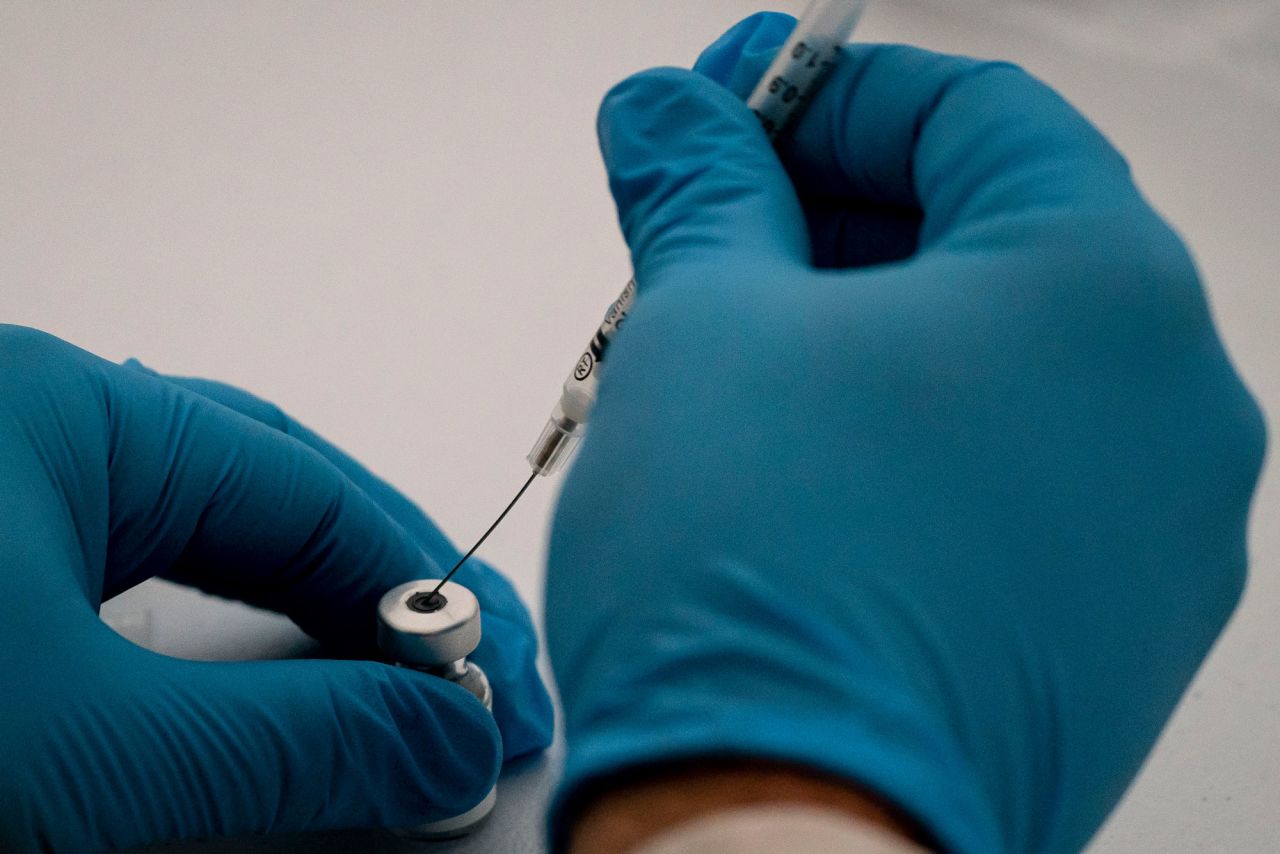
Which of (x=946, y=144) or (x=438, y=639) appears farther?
(x=438, y=639)

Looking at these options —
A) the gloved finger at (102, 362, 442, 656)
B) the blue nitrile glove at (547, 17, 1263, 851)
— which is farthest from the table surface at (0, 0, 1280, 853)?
the blue nitrile glove at (547, 17, 1263, 851)

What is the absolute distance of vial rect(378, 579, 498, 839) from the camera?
2.81 ft

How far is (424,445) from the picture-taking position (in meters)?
1.29

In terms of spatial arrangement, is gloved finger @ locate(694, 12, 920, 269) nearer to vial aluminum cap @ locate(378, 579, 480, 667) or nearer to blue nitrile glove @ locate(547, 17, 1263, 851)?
blue nitrile glove @ locate(547, 17, 1263, 851)

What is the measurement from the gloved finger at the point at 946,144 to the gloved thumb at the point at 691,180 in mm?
42

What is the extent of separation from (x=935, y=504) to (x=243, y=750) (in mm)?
494

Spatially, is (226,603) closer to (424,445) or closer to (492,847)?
(424,445)

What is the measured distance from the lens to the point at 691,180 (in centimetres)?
64

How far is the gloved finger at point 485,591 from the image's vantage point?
0.95 m

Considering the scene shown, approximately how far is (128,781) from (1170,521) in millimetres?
608

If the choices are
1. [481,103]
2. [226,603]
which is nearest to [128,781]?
[226,603]

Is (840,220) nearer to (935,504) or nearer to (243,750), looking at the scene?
(935,504)

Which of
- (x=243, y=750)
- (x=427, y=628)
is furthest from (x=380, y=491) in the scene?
(x=243, y=750)

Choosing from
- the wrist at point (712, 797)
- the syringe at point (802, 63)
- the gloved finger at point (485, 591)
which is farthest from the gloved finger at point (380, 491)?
the wrist at point (712, 797)
